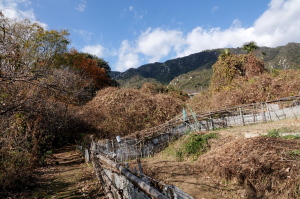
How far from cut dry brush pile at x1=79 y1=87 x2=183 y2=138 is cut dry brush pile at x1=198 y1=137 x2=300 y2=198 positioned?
28.0ft

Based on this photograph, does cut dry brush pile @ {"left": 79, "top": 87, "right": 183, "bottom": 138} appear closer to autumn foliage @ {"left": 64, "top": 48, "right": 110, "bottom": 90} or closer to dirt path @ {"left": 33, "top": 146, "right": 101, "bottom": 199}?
dirt path @ {"left": 33, "top": 146, "right": 101, "bottom": 199}

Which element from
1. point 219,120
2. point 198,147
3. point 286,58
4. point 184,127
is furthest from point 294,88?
point 286,58

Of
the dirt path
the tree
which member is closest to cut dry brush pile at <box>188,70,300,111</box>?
the tree

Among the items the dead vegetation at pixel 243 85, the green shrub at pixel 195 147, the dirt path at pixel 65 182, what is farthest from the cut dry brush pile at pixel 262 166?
the dead vegetation at pixel 243 85

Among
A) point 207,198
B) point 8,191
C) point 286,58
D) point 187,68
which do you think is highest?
point 187,68

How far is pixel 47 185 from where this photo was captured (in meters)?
6.82

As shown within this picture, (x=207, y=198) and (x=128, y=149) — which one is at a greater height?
(x=128, y=149)

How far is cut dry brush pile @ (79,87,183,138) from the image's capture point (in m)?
14.3

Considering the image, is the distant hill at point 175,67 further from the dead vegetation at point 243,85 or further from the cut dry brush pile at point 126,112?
the cut dry brush pile at point 126,112

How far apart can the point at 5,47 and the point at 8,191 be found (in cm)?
442

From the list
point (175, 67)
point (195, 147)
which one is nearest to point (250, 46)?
point (195, 147)

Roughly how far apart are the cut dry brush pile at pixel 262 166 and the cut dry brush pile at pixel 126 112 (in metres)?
8.54

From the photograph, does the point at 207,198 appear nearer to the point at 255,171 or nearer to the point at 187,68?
the point at 255,171

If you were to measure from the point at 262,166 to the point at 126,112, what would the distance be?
431 inches
